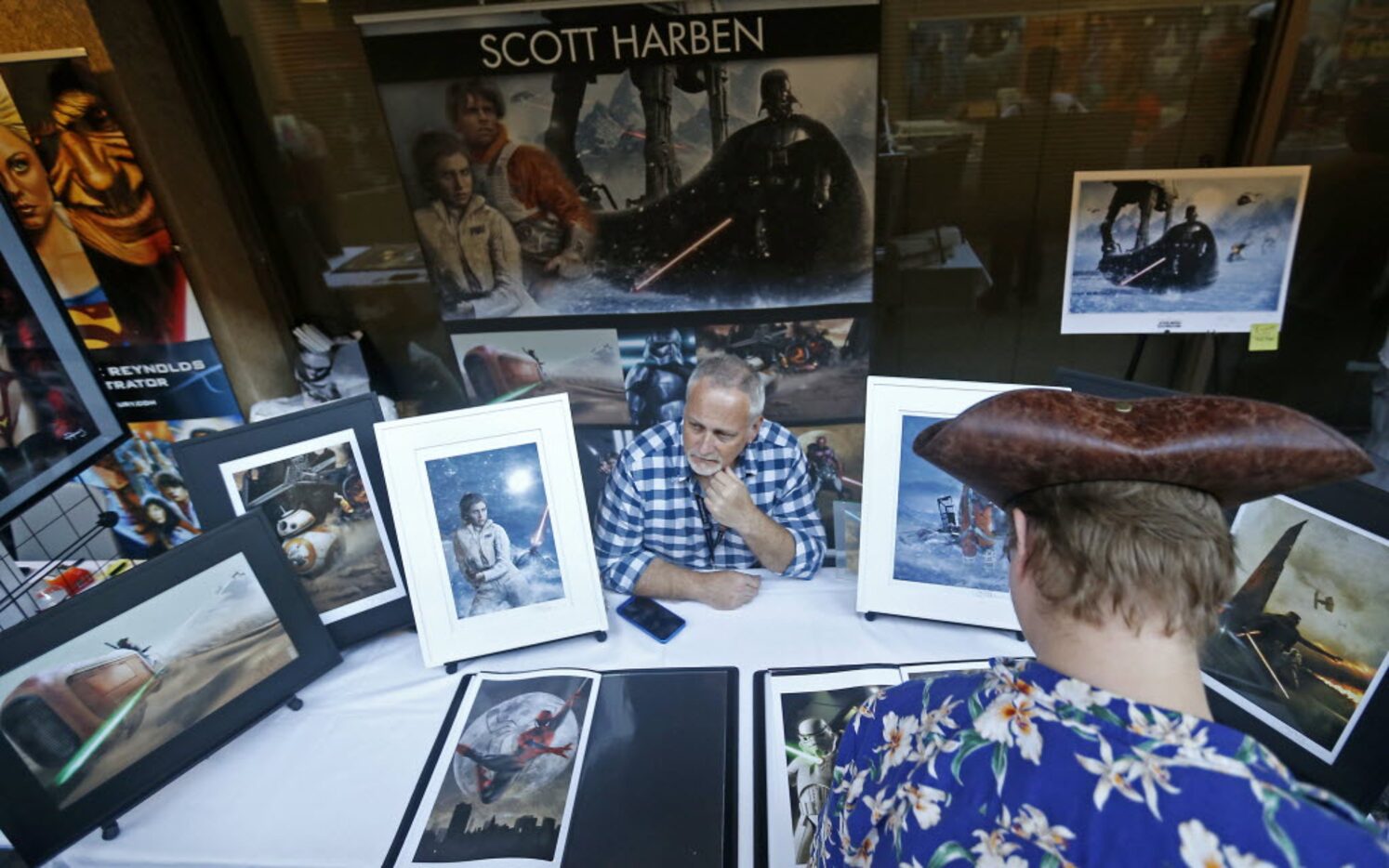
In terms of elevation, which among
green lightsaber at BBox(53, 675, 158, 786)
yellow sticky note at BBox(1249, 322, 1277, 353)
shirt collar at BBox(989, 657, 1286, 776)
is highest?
shirt collar at BBox(989, 657, 1286, 776)

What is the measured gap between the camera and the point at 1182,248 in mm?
1900

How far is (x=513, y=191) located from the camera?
208 cm

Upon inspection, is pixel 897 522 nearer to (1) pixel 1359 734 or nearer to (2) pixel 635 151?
(1) pixel 1359 734

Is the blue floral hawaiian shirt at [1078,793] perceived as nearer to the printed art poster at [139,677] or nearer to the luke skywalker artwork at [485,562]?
the luke skywalker artwork at [485,562]

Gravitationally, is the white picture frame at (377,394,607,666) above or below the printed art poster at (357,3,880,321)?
below

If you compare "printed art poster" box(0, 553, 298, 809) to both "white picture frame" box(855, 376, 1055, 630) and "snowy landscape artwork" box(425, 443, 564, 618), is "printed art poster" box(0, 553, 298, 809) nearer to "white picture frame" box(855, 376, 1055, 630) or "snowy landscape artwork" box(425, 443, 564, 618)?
"snowy landscape artwork" box(425, 443, 564, 618)

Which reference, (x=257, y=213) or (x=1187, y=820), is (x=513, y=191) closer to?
(x=257, y=213)

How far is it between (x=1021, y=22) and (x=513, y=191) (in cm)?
151

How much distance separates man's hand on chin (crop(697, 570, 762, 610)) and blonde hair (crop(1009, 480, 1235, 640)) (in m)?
0.84

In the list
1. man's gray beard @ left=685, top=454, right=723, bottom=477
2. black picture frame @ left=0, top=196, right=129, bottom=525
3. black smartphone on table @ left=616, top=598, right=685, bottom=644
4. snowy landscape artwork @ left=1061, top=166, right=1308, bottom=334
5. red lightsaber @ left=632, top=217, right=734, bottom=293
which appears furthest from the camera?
red lightsaber @ left=632, top=217, right=734, bottom=293

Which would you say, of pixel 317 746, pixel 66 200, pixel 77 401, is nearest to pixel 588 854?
pixel 317 746

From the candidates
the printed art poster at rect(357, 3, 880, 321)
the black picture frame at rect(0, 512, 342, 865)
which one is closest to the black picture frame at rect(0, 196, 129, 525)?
the black picture frame at rect(0, 512, 342, 865)

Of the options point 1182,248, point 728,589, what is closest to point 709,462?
point 728,589

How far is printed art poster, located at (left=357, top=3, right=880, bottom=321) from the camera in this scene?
6.11 feet
